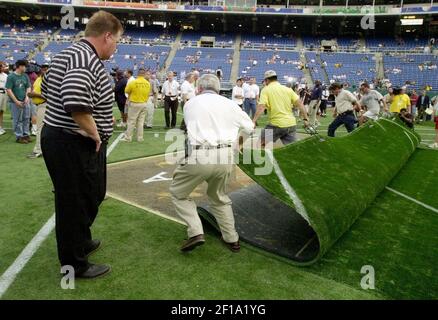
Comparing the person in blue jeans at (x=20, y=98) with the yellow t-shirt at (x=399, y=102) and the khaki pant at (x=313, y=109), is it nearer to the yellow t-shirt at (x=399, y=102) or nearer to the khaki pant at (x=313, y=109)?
the yellow t-shirt at (x=399, y=102)

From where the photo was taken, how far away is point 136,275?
3.40m

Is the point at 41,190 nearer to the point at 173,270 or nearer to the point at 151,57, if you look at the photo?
the point at 173,270

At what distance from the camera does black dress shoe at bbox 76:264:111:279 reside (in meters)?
3.30

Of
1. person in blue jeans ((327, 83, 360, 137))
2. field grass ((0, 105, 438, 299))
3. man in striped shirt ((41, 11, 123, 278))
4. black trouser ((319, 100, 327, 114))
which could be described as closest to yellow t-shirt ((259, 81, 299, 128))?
field grass ((0, 105, 438, 299))

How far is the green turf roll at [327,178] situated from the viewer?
12.2ft

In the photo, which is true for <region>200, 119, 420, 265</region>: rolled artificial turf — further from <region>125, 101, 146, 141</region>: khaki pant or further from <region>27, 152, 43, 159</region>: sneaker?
<region>125, 101, 146, 141</region>: khaki pant

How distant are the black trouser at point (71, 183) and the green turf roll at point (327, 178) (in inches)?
59.1

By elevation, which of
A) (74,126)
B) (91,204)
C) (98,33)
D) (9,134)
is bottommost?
(9,134)

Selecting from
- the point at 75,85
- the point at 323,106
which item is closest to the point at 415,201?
the point at 75,85

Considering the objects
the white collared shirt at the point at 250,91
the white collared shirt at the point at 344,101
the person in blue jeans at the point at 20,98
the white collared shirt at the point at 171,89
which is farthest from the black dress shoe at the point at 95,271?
the white collared shirt at the point at 250,91

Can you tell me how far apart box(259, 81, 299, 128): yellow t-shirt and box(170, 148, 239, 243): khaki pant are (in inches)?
144

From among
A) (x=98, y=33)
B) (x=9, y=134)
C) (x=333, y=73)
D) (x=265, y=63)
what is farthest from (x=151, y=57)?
(x=98, y=33)

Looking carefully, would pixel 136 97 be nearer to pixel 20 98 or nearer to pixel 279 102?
pixel 20 98

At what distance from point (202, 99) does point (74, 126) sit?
123 cm
